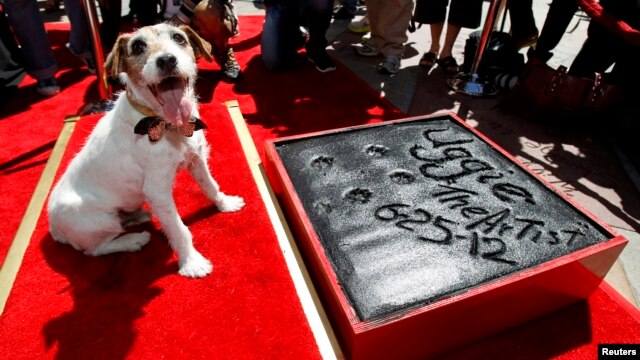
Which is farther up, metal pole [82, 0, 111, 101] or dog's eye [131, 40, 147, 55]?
dog's eye [131, 40, 147, 55]

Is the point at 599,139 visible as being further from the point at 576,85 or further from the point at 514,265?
the point at 514,265

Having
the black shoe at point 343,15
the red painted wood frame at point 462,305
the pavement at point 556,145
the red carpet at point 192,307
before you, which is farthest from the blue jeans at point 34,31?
the black shoe at point 343,15

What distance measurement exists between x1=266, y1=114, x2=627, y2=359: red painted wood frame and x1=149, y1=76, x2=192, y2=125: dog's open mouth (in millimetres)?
926

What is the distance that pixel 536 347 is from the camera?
83.1 inches

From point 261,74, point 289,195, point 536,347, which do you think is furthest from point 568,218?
point 261,74

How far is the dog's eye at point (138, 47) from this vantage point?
1.97 meters

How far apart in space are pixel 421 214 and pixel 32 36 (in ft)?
16.5

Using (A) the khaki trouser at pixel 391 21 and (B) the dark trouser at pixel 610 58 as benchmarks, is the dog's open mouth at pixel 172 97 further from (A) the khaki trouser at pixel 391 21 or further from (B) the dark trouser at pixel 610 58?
(B) the dark trouser at pixel 610 58

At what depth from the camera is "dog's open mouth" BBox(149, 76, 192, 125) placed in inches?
78.7

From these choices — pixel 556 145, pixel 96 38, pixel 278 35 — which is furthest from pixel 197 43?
pixel 556 145

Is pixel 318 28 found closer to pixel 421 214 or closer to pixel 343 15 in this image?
pixel 343 15

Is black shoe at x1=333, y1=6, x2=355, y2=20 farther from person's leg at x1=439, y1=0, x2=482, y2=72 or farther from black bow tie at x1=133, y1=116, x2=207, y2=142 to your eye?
black bow tie at x1=133, y1=116, x2=207, y2=142

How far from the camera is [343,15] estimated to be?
786 cm

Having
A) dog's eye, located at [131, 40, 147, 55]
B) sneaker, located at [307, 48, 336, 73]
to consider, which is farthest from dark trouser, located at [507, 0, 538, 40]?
dog's eye, located at [131, 40, 147, 55]
